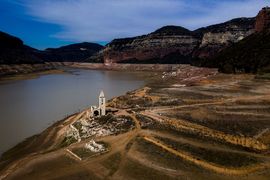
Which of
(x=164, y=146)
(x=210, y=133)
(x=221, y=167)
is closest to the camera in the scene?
(x=221, y=167)

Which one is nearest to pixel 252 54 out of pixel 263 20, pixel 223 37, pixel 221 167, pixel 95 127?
pixel 263 20

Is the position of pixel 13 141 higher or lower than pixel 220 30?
lower

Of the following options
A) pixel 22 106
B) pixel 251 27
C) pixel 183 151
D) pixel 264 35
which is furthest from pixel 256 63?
pixel 251 27

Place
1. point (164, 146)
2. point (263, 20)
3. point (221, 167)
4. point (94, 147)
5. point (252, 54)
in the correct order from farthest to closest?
point (263, 20), point (252, 54), point (94, 147), point (164, 146), point (221, 167)

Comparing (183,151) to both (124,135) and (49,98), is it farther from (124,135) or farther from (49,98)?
(49,98)

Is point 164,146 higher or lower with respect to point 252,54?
lower

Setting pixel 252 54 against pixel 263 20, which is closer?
pixel 252 54

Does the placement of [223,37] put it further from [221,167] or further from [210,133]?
[221,167]
